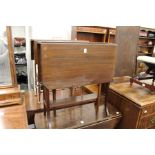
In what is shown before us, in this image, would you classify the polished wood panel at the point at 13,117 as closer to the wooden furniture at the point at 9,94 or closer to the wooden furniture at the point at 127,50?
the wooden furniture at the point at 9,94

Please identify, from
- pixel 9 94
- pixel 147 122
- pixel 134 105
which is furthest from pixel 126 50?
pixel 9 94

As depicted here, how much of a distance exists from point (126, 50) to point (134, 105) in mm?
860

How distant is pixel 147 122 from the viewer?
1705mm

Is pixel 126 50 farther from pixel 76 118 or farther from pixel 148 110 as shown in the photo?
pixel 76 118

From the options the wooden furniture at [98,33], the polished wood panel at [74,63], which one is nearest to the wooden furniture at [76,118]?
the polished wood panel at [74,63]

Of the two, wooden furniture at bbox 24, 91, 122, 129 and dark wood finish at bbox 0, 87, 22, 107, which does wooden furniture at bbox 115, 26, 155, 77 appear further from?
dark wood finish at bbox 0, 87, 22, 107

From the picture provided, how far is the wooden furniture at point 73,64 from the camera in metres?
1.15

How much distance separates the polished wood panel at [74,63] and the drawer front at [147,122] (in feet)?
2.23

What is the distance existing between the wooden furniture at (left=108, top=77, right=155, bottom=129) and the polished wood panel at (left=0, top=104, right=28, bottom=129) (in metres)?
1.10
